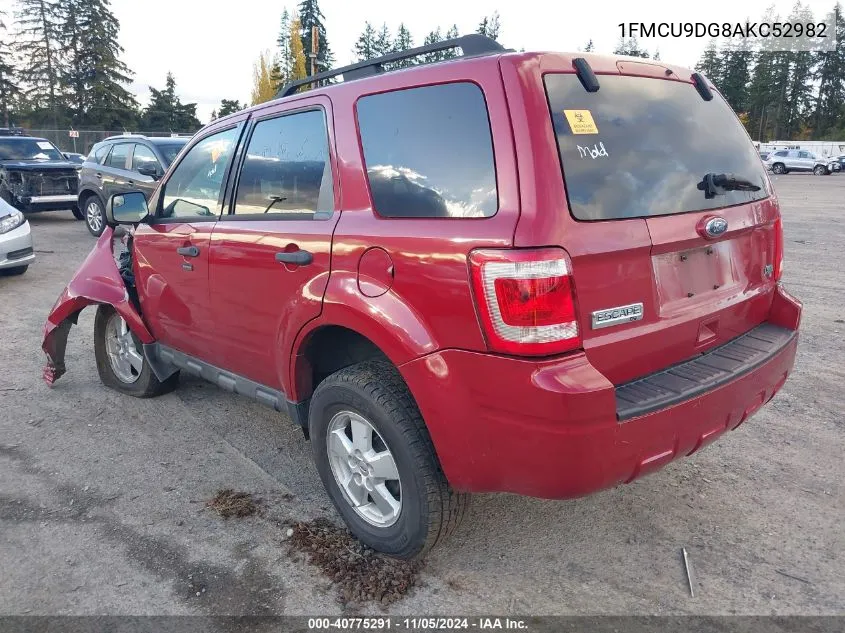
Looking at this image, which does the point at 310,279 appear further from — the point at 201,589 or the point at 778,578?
the point at 778,578

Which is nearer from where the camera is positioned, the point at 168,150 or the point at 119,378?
the point at 119,378

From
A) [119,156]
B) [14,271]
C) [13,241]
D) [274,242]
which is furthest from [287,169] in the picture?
[119,156]

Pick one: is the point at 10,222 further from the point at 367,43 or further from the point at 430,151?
the point at 367,43

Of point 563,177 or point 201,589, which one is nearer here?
point 563,177

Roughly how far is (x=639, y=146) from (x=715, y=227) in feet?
1.56

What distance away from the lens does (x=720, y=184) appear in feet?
8.94

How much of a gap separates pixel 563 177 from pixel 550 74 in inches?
15.8

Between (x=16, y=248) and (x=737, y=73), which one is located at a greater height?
(x=737, y=73)

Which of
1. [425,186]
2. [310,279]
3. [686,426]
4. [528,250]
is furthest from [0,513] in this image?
[686,426]

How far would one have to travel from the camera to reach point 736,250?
281 centimetres

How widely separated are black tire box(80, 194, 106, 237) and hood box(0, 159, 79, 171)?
1.76m

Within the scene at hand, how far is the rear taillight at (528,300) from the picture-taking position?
2129mm

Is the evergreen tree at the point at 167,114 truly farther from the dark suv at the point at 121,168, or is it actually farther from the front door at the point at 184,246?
the front door at the point at 184,246

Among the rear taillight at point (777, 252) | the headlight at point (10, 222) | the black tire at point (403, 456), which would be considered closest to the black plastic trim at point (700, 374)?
the rear taillight at point (777, 252)
